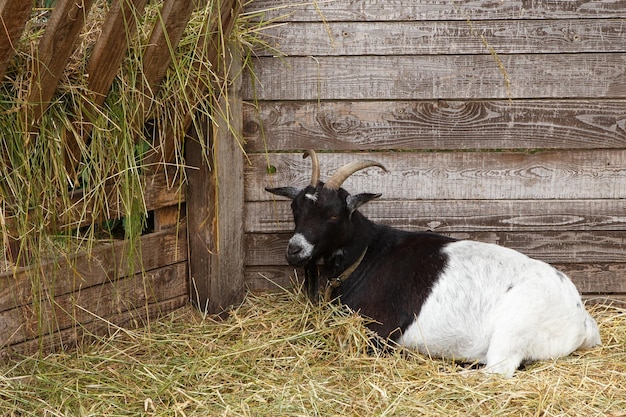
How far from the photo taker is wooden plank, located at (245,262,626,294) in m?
5.62

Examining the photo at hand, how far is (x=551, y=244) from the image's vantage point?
5.57 metres

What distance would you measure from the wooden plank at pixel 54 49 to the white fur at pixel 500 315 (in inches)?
95.8

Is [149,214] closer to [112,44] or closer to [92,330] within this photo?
[92,330]

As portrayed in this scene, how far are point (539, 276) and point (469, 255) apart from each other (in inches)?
16.8

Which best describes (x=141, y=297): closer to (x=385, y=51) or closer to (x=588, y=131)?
(x=385, y=51)

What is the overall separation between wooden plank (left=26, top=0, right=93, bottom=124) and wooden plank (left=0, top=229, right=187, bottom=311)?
0.87 meters

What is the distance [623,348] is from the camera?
5.06 meters

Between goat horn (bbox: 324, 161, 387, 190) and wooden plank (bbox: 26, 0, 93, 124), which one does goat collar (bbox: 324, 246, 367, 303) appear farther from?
wooden plank (bbox: 26, 0, 93, 124)

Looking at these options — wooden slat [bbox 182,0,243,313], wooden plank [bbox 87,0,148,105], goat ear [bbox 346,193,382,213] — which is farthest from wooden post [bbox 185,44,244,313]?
wooden plank [bbox 87,0,148,105]

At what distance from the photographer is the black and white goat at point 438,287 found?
4766mm

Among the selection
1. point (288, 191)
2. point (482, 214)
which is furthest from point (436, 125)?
point (288, 191)

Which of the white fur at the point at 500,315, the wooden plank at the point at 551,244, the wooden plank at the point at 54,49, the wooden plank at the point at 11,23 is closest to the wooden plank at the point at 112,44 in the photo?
the wooden plank at the point at 54,49

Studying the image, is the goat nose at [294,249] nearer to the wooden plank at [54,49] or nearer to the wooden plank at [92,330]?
the wooden plank at [92,330]

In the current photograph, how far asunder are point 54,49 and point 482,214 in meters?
2.94
